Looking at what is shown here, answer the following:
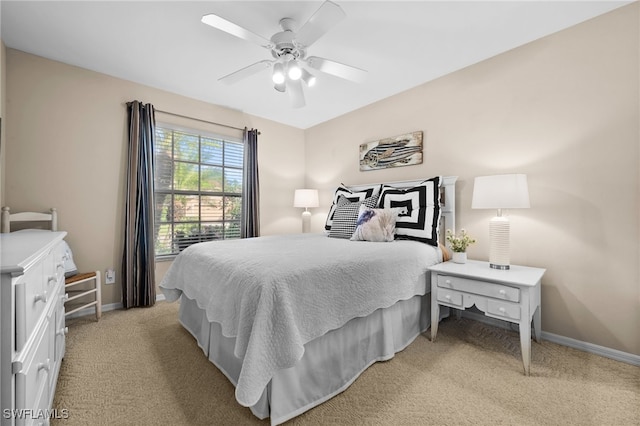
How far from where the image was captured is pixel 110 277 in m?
2.91

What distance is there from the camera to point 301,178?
15.3 feet

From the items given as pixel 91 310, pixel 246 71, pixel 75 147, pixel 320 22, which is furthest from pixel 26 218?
pixel 320 22

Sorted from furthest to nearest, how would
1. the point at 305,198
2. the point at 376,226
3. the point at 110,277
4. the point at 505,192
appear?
the point at 305,198 < the point at 110,277 < the point at 376,226 < the point at 505,192

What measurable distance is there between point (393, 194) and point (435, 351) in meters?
1.49

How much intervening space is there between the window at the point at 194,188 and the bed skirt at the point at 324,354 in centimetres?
138

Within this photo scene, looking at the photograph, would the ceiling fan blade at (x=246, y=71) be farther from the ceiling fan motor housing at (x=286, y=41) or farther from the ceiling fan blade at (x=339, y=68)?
the ceiling fan blade at (x=339, y=68)

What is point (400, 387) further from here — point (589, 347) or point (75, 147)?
point (75, 147)

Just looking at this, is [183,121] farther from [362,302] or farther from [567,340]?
[567,340]

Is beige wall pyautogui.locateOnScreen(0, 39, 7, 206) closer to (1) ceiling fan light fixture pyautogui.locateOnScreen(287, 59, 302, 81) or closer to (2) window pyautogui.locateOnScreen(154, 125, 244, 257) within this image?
(2) window pyautogui.locateOnScreen(154, 125, 244, 257)

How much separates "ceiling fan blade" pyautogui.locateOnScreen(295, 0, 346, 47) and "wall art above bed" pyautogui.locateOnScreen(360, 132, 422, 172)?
66.5 inches

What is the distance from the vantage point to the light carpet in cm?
142

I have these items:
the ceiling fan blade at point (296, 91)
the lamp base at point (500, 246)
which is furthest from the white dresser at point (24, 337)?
the lamp base at point (500, 246)

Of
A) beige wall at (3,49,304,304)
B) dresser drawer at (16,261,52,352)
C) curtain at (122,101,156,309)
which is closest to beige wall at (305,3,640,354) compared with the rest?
dresser drawer at (16,261,52,352)

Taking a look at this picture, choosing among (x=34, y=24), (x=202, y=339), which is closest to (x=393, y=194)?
(x=202, y=339)
